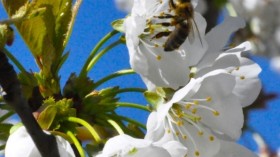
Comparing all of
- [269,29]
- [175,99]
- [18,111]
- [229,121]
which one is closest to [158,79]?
[175,99]

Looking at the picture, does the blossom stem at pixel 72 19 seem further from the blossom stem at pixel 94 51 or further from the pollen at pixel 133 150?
the pollen at pixel 133 150

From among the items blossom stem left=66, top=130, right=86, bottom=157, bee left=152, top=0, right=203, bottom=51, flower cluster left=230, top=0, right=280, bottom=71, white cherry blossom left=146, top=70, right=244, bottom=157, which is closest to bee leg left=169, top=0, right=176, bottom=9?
bee left=152, top=0, right=203, bottom=51

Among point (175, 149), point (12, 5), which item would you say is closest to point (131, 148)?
point (175, 149)

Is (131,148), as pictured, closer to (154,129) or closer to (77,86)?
(154,129)

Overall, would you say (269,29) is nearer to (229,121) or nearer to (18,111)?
(229,121)

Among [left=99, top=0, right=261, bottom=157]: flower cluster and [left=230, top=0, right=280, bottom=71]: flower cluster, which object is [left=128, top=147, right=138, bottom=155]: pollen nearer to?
[left=99, top=0, right=261, bottom=157]: flower cluster

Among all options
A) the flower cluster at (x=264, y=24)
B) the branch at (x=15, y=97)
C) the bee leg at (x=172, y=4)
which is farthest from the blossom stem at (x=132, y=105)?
the flower cluster at (x=264, y=24)

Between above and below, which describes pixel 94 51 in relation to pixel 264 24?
above
